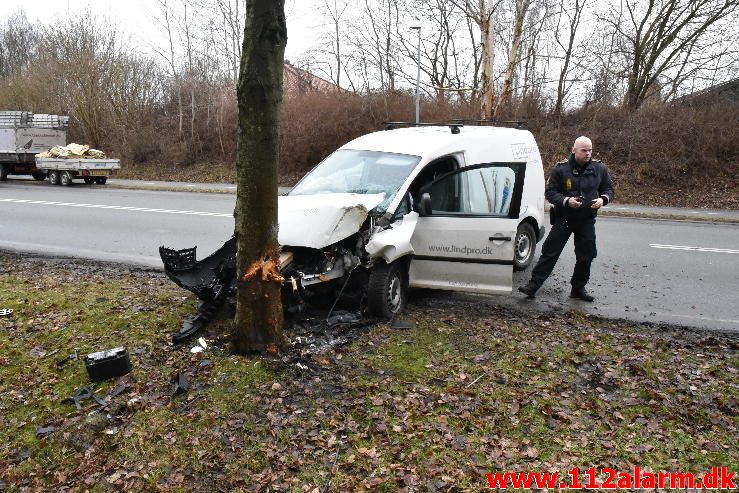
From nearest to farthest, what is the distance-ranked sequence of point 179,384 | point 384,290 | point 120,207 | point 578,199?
point 179,384
point 384,290
point 578,199
point 120,207

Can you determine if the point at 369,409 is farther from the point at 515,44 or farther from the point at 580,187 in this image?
the point at 515,44

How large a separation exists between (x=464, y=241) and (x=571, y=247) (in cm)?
422

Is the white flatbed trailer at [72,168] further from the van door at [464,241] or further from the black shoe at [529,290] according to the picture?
the black shoe at [529,290]

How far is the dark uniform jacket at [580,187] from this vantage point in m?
6.16

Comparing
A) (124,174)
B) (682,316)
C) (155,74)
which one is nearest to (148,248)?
(682,316)

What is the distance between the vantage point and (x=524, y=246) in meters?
7.70

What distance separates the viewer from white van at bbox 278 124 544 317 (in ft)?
17.2

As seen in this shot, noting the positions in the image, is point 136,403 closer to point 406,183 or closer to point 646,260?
point 406,183

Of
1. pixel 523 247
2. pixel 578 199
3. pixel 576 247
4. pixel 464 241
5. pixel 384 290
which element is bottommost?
pixel 384 290

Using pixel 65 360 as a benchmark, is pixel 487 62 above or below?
above

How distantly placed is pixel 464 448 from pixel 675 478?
125 centimetres

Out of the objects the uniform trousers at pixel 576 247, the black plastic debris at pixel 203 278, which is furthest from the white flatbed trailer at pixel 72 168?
the uniform trousers at pixel 576 247

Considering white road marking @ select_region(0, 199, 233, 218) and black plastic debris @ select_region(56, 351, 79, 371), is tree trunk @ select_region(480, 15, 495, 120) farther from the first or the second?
black plastic debris @ select_region(56, 351, 79, 371)

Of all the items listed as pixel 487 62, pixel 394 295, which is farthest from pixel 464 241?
pixel 487 62
